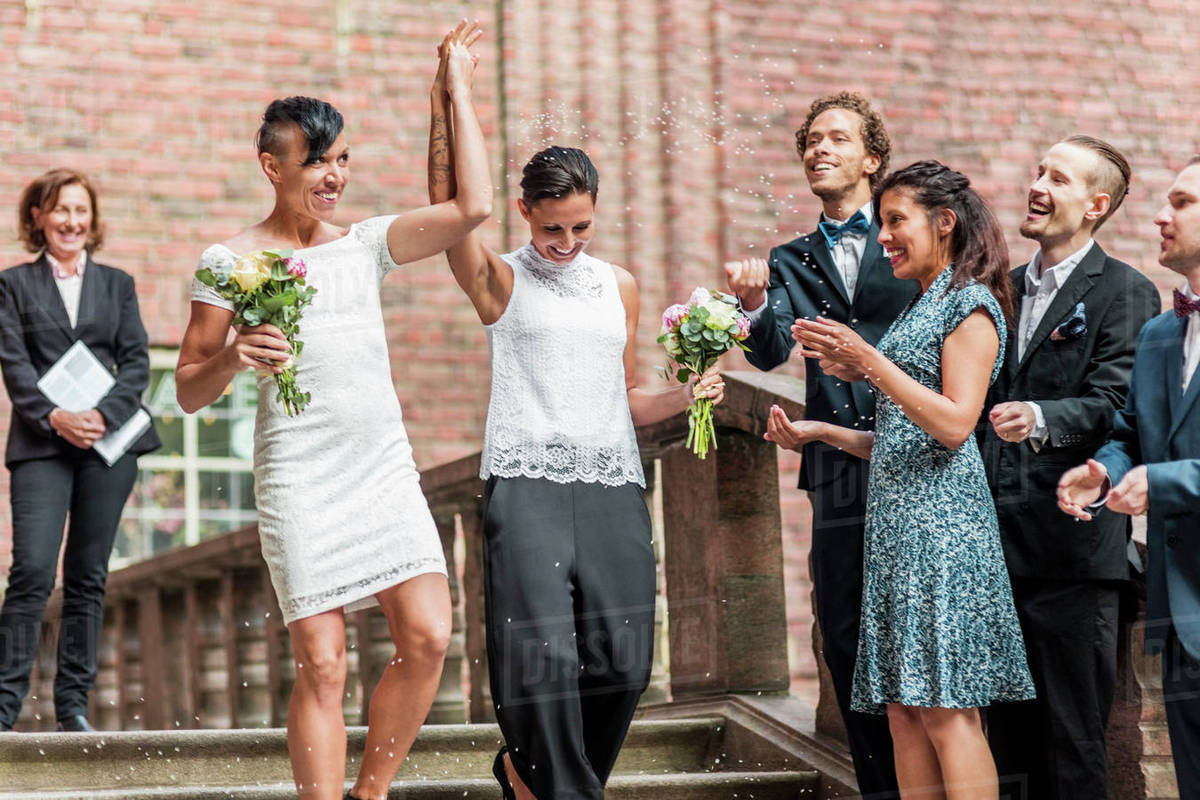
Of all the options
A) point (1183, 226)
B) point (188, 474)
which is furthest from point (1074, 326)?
point (188, 474)

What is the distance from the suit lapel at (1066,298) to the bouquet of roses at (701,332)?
67 centimetres

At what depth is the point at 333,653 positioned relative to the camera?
383cm

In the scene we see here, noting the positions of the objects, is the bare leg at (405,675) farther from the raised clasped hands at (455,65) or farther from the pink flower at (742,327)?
the raised clasped hands at (455,65)

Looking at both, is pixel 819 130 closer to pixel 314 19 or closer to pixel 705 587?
pixel 705 587

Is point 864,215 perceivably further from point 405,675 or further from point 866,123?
point 405,675

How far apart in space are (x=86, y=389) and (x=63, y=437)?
203 mm

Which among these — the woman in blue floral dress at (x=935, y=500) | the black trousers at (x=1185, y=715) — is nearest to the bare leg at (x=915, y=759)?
the woman in blue floral dress at (x=935, y=500)

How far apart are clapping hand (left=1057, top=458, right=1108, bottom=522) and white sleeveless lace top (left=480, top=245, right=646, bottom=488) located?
1000mm

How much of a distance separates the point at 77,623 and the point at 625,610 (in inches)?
89.8

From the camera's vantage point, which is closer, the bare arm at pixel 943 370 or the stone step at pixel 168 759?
the bare arm at pixel 943 370

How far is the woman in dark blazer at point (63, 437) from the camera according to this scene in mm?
5543

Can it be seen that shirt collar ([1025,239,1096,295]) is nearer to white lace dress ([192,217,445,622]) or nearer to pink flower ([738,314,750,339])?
pink flower ([738,314,750,339])

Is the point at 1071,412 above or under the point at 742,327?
under

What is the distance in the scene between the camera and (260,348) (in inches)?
147
